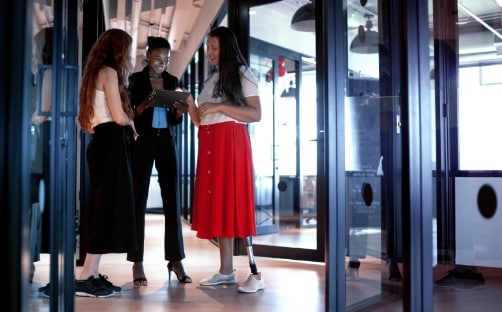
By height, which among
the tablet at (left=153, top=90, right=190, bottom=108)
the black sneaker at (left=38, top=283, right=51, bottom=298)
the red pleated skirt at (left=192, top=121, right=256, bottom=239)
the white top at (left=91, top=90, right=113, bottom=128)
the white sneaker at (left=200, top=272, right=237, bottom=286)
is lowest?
the white sneaker at (left=200, top=272, right=237, bottom=286)

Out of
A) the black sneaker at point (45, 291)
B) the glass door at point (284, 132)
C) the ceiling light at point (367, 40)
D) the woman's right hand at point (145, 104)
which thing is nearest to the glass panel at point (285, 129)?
the glass door at point (284, 132)

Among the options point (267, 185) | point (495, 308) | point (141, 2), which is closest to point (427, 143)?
point (495, 308)

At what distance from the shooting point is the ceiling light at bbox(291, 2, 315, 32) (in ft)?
15.3

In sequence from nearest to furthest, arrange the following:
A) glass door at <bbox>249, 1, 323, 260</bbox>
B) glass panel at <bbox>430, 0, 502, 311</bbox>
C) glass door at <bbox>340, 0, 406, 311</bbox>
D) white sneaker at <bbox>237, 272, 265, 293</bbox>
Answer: glass door at <bbox>340, 0, 406, 311</bbox> → white sneaker at <bbox>237, 272, 265, 293</bbox> → glass panel at <bbox>430, 0, 502, 311</bbox> → glass door at <bbox>249, 1, 323, 260</bbox>

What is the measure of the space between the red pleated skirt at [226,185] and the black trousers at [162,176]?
0.24m

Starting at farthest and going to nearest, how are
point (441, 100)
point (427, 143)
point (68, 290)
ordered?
point (441, 100) < point (68, 290) < point (427, 143)

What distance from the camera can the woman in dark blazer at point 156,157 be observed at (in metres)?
3.44

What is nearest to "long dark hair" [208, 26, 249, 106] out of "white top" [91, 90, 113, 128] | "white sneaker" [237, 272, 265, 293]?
"white top" [91, 90, 113, 128]

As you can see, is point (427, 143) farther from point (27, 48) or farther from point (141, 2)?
point (141, 2)

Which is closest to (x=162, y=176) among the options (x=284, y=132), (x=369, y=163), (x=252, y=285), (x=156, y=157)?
(x=156, y=157)

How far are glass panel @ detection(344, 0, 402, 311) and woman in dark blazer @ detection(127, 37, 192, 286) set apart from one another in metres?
1.19

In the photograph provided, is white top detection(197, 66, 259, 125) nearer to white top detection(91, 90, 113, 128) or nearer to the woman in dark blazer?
the woman in dark blazer

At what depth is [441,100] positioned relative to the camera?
3248 millimetres

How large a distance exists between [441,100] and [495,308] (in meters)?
1.19
